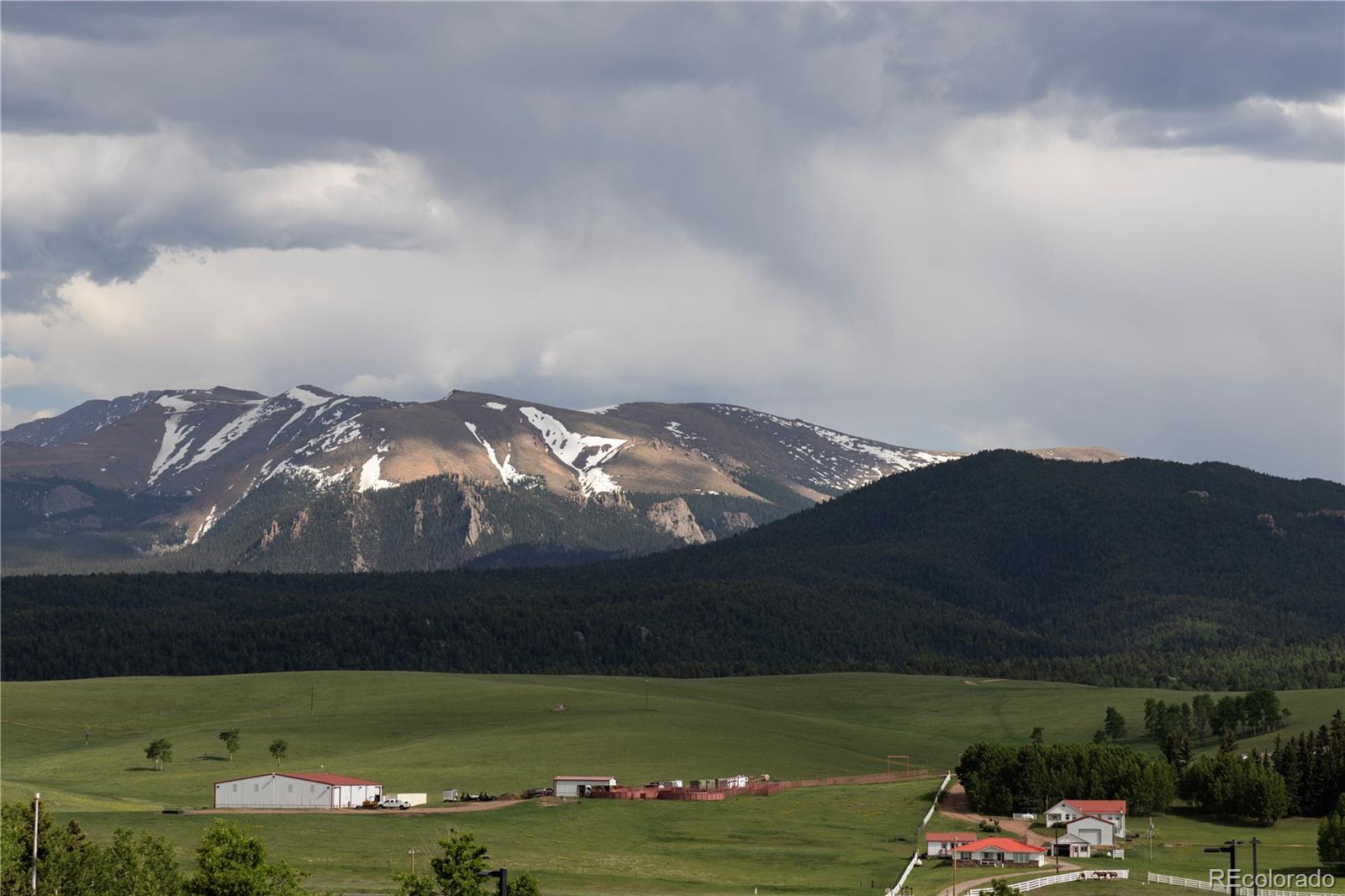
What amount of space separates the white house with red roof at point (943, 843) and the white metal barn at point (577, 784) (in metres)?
39.5

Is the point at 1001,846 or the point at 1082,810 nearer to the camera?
the point at 1001,846

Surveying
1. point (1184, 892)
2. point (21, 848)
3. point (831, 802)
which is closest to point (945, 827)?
point (831, 802)

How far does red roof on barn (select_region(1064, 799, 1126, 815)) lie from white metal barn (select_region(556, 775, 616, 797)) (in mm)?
43697

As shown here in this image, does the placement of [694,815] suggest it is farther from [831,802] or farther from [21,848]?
[21,848]

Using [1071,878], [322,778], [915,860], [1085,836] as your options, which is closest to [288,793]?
[322,778]

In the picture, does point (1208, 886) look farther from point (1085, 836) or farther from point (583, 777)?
point (583, 777)

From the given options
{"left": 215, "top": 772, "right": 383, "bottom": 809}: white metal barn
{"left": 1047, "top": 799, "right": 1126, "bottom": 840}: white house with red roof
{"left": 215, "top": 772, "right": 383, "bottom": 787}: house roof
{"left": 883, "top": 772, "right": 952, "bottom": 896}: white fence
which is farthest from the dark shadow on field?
{"left": 215, "top": 772, "right": 383, "bottom": 787}: house roof

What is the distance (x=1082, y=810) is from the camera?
176m

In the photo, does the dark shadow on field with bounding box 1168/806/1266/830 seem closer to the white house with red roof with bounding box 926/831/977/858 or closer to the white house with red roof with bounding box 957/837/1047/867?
the white house with red roof with bounding box 957/837/1047/867

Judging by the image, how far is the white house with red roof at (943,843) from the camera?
519 ft

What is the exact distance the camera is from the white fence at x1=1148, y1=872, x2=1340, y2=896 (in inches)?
5172

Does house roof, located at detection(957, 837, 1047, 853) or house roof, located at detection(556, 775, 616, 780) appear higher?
house roof, located at detection(556, 775, 616, 780)

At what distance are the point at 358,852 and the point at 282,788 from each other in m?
36.0

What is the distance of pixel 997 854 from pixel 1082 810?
69.6 feet
